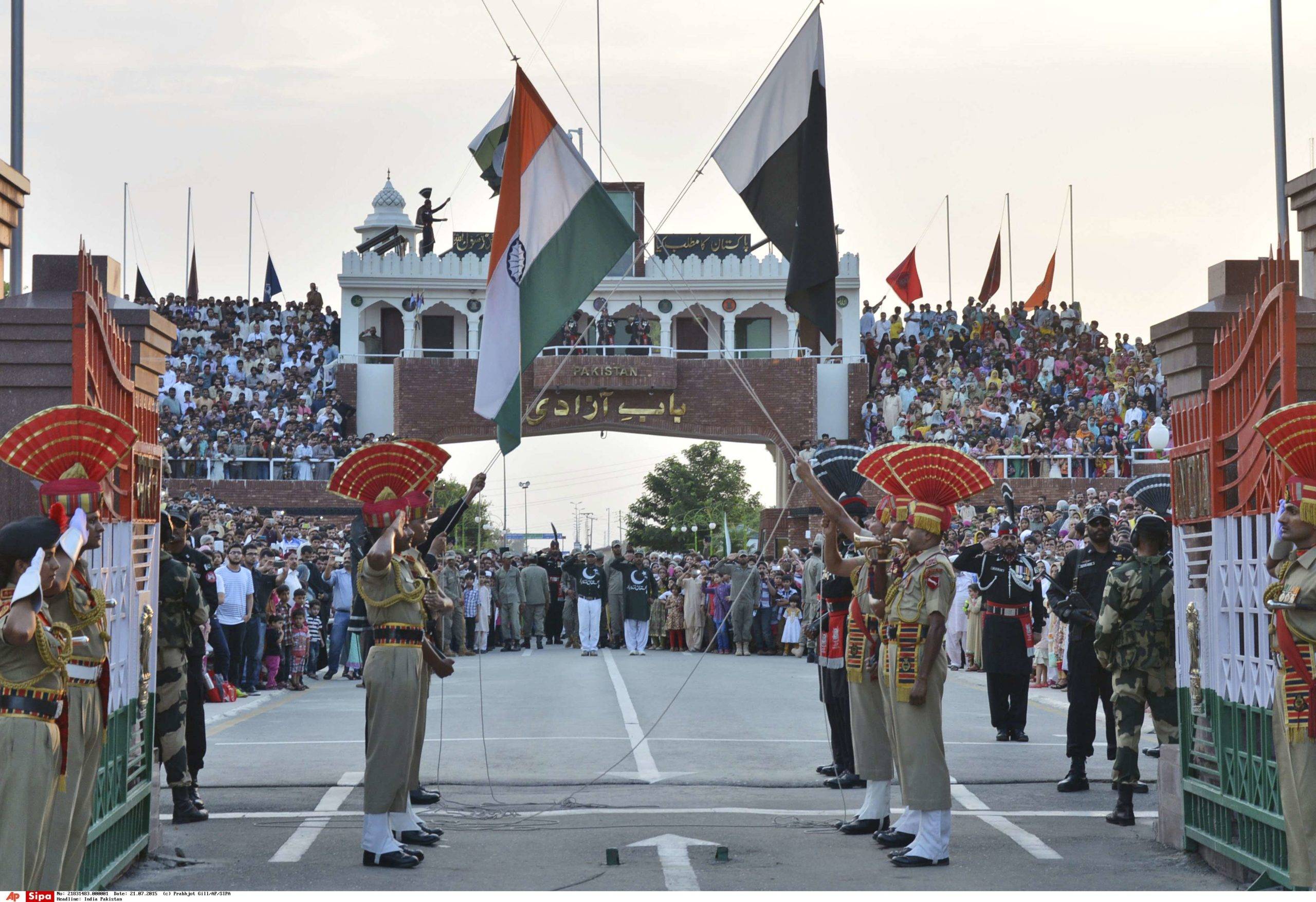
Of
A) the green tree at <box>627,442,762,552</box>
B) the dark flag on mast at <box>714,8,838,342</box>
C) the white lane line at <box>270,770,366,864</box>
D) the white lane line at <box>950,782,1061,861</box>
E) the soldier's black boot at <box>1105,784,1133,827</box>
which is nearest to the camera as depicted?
the white lane line at <box>270,770,366,864</box>

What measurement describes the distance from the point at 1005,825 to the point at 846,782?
6.27 ft

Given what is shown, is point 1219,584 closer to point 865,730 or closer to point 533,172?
point 865,730

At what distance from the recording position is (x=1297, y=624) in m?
6.38

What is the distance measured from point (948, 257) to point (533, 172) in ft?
139

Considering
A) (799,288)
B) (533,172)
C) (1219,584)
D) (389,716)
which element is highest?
(533,172)

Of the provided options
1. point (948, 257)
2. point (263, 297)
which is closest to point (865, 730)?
point (948, 257)

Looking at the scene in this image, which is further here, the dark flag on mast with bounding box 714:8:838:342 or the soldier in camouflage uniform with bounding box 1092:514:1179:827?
the dark flag on mast with bounding box 714:8:838:342

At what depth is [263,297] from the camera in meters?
54.8

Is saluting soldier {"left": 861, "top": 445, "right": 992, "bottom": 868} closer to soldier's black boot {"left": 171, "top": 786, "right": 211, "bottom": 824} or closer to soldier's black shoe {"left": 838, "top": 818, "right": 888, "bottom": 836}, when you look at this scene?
soldier's black shoe {"left": 838, "top": 818, "right": 888, "bottom": 836}

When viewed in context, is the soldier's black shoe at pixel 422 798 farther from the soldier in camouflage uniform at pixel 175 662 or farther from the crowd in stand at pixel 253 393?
the crowd in stand at pixel 253 393

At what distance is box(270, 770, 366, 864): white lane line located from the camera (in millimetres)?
8734

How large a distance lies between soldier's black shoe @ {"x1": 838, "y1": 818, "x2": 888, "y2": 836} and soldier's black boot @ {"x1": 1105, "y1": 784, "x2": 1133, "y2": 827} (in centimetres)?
148

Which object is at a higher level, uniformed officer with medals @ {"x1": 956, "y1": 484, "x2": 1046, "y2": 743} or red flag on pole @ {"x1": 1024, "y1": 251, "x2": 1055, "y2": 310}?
red flag on pole @ {"x1": 1024, "y1": 251, "x2": 1055, "y2": 310}

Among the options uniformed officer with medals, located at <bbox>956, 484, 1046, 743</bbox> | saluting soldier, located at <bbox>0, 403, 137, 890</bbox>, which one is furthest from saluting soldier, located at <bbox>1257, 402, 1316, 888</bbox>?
uniformed officer with medals, located at <bbox>956, 484, 1046, 743</bbox>
